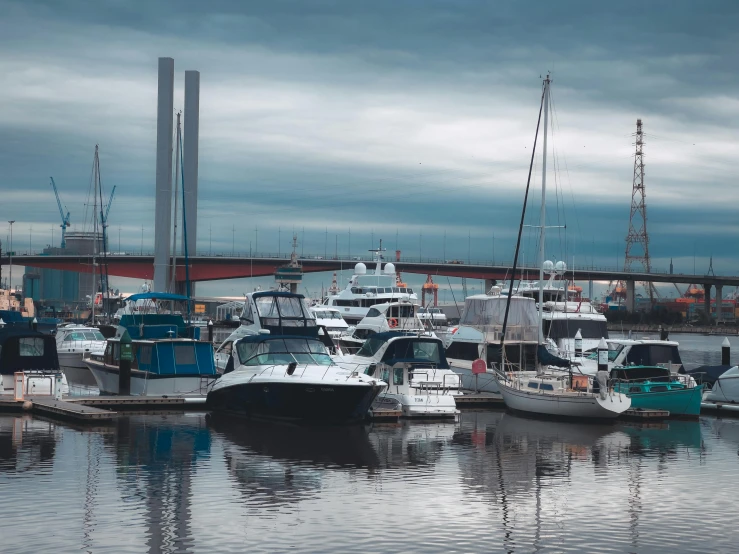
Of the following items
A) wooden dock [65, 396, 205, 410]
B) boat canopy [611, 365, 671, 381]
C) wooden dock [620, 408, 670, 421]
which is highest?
boat canopy [611, 365, 671, 381]

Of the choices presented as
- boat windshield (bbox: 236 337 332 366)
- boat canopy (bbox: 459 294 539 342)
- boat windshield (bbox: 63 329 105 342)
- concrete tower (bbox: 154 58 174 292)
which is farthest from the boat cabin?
concrete tower (bbox: 154 58 174 292)

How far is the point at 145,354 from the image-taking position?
3428cm

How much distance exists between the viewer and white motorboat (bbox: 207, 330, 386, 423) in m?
27.5

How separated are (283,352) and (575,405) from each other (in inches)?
349

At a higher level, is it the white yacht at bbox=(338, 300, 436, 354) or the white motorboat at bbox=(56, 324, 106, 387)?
the white yacht at bbox=(338, 300, 436, 354)

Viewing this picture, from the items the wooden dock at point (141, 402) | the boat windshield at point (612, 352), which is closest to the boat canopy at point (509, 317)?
the boat windshield at point (612, 352)

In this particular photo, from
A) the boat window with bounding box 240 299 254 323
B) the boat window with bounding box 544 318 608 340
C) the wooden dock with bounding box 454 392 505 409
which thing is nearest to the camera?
the wooden dock with bounding box 454 392 505 409

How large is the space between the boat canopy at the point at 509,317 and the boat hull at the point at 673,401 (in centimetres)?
657

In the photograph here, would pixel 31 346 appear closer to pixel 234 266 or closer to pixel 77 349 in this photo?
pixel 77 349

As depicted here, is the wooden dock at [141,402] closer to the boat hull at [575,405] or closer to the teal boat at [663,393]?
the boat hull at [575,405]

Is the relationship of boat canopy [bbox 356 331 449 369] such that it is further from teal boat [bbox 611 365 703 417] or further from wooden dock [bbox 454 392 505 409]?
teal boat [bbox 611 365 703 417]

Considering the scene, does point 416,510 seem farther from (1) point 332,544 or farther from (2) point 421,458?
(2) point 421,458

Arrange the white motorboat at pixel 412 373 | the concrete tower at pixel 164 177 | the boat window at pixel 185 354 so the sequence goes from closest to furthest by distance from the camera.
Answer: the white motorboat at pixel 412 373 < the boat window at pixel 185 354 < the concrete tower at pixel 164 177

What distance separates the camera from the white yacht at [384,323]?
46.9 meters
